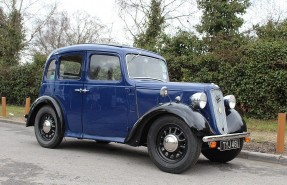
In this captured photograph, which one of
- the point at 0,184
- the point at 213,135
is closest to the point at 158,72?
the point at 213,135

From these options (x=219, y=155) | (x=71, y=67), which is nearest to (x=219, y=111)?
(x=219, y=155)

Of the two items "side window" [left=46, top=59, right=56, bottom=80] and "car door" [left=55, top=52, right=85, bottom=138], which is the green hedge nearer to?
"side window" [left=46, top=59, right=56, bottom=80]

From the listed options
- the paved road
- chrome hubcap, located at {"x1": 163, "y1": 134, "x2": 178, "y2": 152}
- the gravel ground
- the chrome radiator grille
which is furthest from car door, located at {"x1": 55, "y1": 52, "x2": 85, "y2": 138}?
the gravel ground

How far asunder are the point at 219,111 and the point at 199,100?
57 centimetres

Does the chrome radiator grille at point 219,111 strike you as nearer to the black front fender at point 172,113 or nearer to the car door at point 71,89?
the black front fender at point 172,113

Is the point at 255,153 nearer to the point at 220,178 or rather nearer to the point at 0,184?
the point at 220,178

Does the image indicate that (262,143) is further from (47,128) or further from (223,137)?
(47,128)

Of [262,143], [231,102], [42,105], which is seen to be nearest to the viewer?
[231,102]

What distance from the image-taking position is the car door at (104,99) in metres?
6.96

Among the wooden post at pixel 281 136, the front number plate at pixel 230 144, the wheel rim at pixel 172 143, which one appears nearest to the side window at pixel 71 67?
the wheel rim at pixel 172 143

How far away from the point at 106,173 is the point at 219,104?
7.31 feet

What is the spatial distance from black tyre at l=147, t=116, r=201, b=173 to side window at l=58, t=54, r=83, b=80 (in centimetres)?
228

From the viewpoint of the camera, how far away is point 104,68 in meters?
7.38

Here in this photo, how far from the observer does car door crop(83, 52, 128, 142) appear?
22.9 feet
